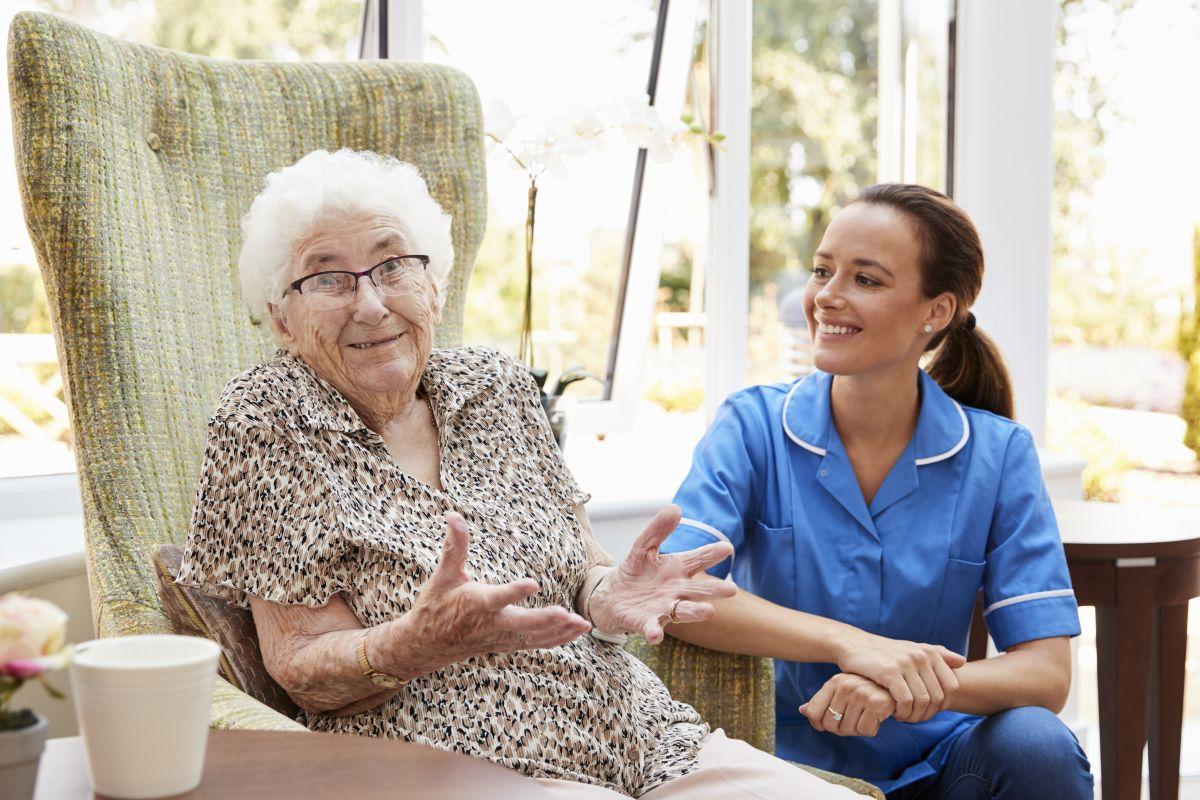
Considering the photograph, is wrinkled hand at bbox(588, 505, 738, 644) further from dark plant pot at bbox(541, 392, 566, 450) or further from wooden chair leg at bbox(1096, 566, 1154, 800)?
wooden chair leg at bbox(1096, 566, 1154, 800)

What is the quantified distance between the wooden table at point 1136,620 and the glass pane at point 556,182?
4.45ft

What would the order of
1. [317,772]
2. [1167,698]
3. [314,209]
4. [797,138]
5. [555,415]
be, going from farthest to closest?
[797,138], [555,415], [1167,698], [314,209], [317,772]

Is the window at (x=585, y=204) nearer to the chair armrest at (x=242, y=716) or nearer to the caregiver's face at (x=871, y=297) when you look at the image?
the caregiver's face at (x=871, y=297)

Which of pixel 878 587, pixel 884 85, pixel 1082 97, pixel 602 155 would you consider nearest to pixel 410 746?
pixel 878 587

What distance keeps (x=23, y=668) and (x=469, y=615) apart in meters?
0.45

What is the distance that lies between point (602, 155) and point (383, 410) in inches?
66.6

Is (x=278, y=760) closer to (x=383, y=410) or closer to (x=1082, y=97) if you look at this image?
(x=383, y=410)

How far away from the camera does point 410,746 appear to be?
38.1 inches

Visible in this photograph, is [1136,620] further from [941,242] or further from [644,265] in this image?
[644,265]

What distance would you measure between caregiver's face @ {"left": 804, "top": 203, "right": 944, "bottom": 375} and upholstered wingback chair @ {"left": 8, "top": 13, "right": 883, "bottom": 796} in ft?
1.54

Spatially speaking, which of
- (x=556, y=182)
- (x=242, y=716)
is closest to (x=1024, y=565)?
(x=242, y=716)

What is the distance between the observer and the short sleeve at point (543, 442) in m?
1.53

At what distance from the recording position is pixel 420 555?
1301 mm

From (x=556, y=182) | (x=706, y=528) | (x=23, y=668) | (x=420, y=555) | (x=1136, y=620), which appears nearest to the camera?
(x=23, y=668)
